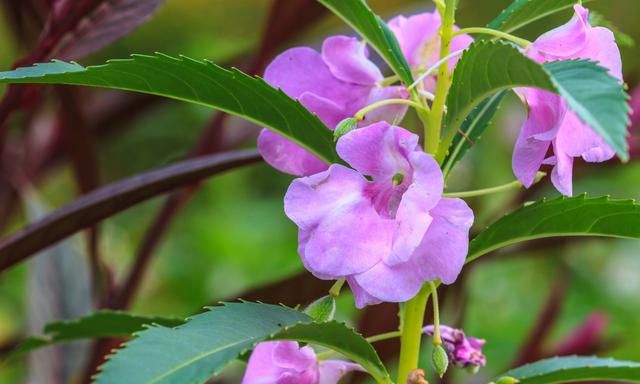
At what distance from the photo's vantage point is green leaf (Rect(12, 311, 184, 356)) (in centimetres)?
70

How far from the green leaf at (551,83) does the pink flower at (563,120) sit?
0.04 metres

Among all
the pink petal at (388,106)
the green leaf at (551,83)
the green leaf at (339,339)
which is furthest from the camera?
the pink petal at (388,106)

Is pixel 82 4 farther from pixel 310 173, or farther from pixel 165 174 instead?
pixel 310 173

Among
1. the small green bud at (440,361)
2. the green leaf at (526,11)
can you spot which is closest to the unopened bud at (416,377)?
the small green bud at (440,361)

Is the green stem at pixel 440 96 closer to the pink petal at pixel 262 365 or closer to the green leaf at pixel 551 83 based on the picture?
the green leaf at pixel 551 83

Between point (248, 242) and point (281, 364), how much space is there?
1.12 meters

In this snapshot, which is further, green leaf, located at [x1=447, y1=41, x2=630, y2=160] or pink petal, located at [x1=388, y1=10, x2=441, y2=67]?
pink petal, located at [x1=388, y1=10, x2=441, y2=67]

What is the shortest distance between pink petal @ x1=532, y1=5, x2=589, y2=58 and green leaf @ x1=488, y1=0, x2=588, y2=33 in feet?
0.06

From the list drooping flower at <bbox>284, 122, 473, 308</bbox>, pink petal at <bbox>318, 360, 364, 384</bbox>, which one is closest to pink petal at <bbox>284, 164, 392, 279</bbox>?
drooping flower at <bbox>284, 122, 473, 308</bbox>

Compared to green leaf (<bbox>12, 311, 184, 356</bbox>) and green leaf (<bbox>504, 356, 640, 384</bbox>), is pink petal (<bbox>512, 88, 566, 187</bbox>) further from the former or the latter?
green leaf (<bbox>12, 311, 184, 356</bbox>)

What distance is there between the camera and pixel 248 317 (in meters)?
0.54

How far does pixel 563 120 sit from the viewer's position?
0.56 m

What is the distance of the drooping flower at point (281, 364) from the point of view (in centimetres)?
62

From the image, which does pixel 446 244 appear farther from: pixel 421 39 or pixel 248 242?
pixel 248 242
